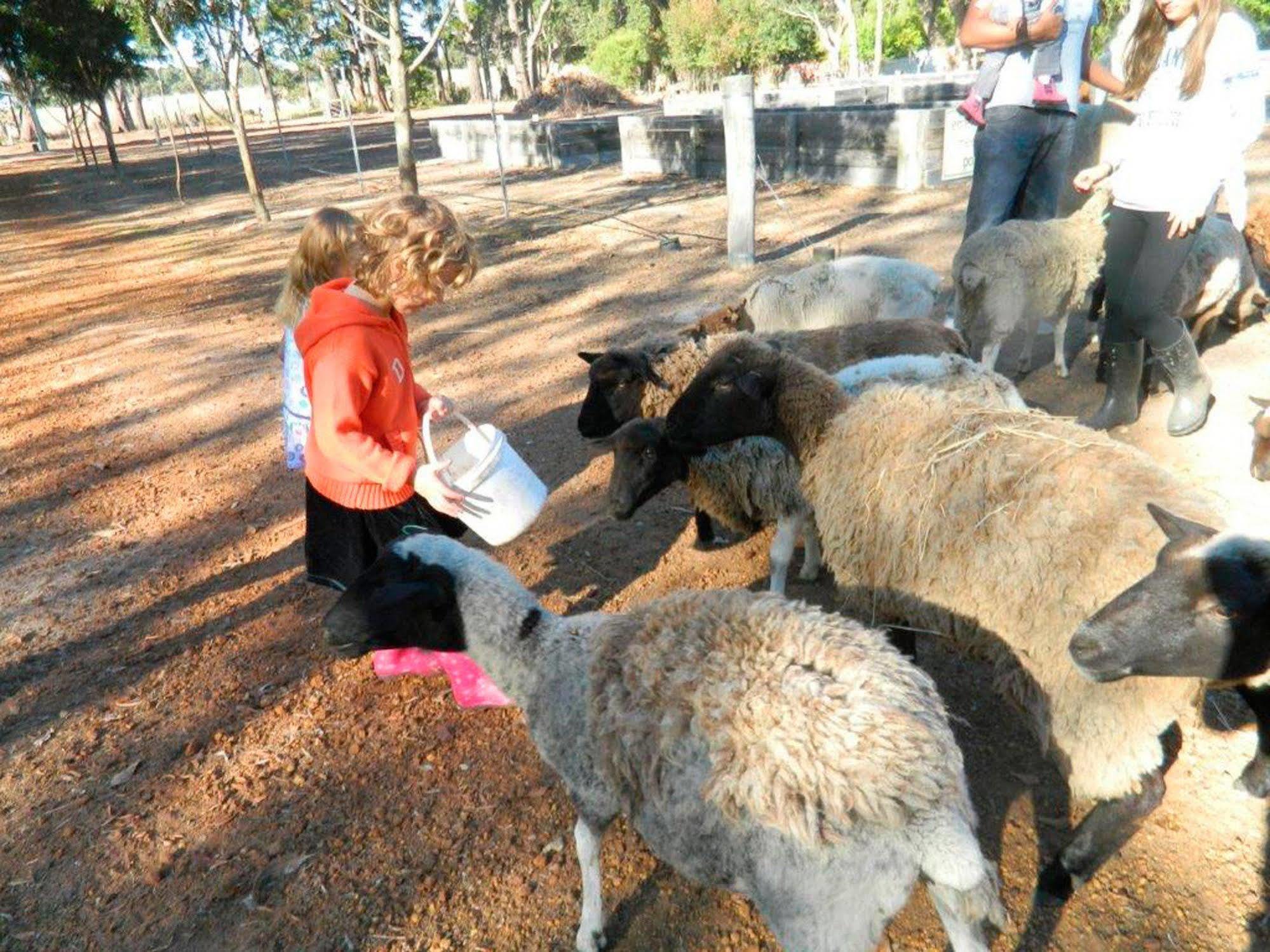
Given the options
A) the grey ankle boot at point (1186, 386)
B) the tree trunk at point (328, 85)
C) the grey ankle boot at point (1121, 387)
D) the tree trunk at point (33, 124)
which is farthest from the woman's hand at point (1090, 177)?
the tree trunk at point (328, 85)

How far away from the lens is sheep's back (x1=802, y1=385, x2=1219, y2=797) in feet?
7.51

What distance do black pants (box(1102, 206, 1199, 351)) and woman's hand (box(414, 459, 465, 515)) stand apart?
12.4 ft

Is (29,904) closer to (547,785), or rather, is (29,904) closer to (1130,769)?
(547,785)

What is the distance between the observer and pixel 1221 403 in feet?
17.5

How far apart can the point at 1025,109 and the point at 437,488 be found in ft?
16.1

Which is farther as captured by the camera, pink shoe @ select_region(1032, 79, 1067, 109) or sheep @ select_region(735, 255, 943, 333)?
sheep @ select_region(735, 255, 943, 333)

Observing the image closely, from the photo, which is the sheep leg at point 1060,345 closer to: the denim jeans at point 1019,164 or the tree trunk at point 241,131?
the denim jeans at point 1019,164

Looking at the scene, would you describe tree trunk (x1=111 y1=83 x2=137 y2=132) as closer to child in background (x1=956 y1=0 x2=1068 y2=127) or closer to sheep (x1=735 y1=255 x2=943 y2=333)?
sheep (x1=735 y1=255 x2=943 y2=333)

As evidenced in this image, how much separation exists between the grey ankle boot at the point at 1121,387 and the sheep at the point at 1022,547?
2259mm

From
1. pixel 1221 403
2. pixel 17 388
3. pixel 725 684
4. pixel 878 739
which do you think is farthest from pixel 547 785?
pixel 17 388

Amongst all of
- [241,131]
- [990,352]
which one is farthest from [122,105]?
[990,352]

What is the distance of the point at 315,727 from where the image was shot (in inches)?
132

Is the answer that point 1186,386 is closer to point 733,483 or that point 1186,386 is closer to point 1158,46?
point 1158,46

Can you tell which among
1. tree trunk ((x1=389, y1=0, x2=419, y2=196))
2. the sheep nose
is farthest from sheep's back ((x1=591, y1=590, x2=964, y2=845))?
tree trunk ((x1=389, y1=0, x2=419, y2=196))
